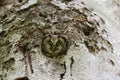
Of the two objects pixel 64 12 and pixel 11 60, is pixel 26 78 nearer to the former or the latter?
pixel 11 60

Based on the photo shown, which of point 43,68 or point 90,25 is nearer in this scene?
point 43,68

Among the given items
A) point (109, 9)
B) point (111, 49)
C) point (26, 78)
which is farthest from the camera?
point (109, 9)

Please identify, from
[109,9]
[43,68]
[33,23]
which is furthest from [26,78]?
[109,9]

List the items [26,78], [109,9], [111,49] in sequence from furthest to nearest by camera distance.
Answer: [109,9] < [111,49] < [26,78]
